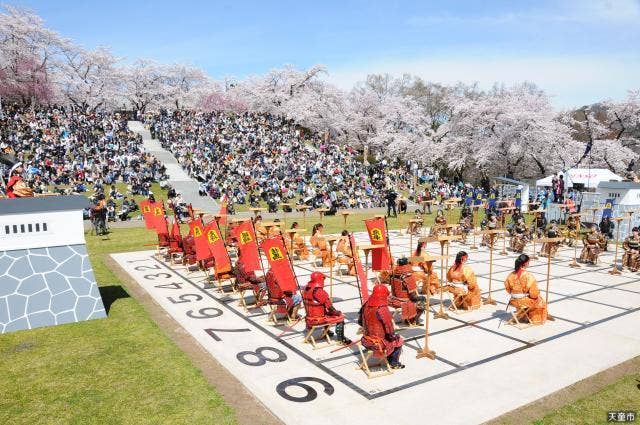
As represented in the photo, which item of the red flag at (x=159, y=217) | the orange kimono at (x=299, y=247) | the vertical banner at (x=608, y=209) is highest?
the red flag at (x=159, y=217)

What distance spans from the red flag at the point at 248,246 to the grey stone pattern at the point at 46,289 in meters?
3.71

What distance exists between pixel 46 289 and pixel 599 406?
37.5ft

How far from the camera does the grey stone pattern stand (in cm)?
1056

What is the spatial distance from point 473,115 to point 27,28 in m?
50.5

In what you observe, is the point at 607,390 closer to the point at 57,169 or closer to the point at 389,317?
the point at 389,317

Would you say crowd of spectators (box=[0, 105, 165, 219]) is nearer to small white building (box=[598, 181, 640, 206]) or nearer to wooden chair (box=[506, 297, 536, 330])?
wooden chair (box=[506, 297, 536, 330])

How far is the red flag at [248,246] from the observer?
38.5 ft

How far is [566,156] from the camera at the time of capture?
45344mm

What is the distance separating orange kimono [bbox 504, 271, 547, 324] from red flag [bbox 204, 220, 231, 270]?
7.53 m

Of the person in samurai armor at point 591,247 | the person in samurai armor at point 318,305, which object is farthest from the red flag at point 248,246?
the person in samurai armor at point 591,247

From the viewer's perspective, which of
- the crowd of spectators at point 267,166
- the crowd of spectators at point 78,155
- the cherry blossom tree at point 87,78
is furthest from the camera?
the cherry blossom tree at point 87,78

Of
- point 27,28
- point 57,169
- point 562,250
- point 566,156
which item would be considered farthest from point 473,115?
point 27,28

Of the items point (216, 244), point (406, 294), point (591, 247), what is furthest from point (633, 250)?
point (216, 244)

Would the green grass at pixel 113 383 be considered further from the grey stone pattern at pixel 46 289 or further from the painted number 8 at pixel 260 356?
the painted number 8 at pixel 260 356
